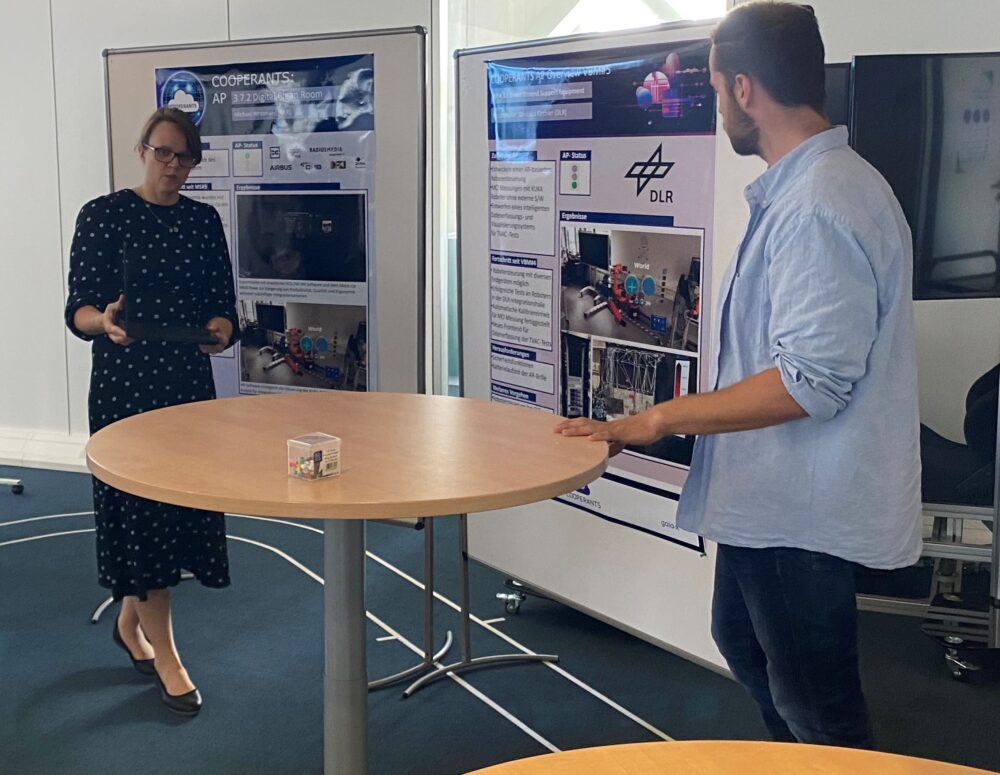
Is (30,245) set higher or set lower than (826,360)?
higher

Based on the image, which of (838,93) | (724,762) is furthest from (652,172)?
(724,762)

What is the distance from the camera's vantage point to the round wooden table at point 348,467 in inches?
65.4

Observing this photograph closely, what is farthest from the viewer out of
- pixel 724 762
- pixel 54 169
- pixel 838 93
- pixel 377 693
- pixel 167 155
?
pixel 54 169

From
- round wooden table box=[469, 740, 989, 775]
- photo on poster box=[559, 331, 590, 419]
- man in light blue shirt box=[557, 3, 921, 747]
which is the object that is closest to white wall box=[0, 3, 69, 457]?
photo on poster box=[559, 331, 590, 419]

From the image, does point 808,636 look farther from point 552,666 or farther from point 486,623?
point 486,623

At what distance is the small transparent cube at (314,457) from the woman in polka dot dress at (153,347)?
1.24 meters

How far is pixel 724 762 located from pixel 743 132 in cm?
118

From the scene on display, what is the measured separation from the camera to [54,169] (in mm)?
5574

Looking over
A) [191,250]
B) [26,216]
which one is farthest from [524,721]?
[26,216]

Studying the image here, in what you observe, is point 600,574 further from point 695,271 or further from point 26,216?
point 26,216

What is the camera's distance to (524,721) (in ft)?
9.45

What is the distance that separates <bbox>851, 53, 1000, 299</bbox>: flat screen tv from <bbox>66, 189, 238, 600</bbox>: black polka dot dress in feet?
6.32

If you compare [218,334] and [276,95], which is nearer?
[218,334]

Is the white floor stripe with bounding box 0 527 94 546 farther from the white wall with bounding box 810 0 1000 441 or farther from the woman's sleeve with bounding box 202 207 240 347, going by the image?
the white wall with bounding box 810 0 1000 441
